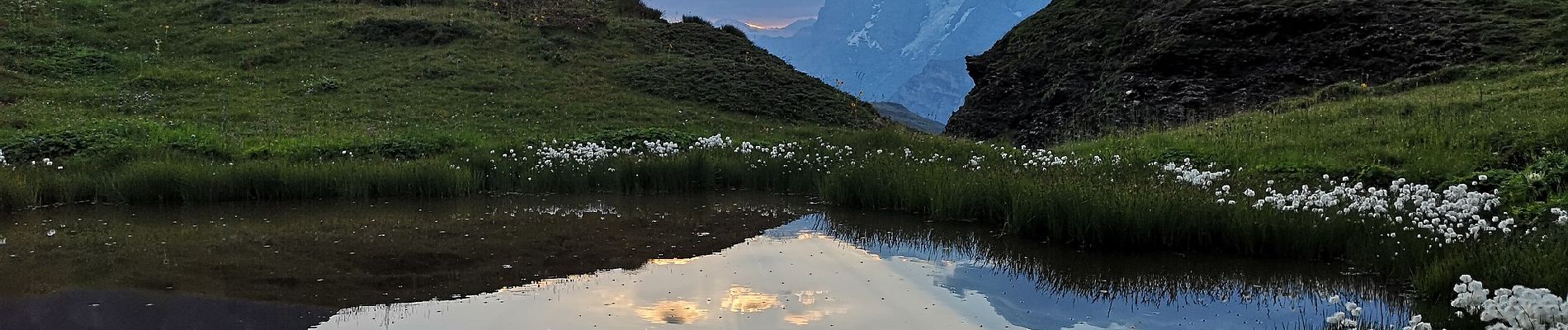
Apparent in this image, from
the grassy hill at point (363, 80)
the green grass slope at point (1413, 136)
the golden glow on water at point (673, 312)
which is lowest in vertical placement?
the golden glow on water at point (673, 312)

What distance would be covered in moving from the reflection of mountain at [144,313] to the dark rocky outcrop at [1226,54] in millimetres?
19756

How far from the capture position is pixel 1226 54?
2470 cm

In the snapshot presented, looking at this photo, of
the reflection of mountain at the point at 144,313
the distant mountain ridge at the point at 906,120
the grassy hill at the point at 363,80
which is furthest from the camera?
the distant mountain ridge at the point at 906,120

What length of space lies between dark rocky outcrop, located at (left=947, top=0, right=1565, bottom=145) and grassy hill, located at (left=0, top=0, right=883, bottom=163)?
211 inches

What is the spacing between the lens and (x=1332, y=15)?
2420 cm

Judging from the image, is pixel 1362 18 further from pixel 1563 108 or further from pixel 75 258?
pixel 75 258

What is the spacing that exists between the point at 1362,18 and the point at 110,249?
83.1 ft

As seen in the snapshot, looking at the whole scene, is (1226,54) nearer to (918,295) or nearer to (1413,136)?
(1413,136)

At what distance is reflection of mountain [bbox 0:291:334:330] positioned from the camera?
6793 mm

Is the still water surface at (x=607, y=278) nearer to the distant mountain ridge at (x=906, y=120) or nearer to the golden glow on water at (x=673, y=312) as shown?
the golden glow on water at (x=673, y=312)

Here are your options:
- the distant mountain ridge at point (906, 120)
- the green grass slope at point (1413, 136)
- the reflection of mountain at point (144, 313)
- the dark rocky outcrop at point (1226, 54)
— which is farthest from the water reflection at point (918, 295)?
the distant mountain ridge at point (906, 120)

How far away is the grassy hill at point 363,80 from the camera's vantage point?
19.7m

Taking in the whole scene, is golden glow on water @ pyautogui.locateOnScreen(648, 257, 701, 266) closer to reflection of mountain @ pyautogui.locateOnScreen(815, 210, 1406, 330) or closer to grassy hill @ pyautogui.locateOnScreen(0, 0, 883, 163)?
reflection of mountain @ pyautogui.locateOnScreen(815, 210, 1406, 330)

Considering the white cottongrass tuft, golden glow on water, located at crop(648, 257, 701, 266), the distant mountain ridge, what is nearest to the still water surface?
golden glow on water, located at crop(648, 257, 701, 266)
